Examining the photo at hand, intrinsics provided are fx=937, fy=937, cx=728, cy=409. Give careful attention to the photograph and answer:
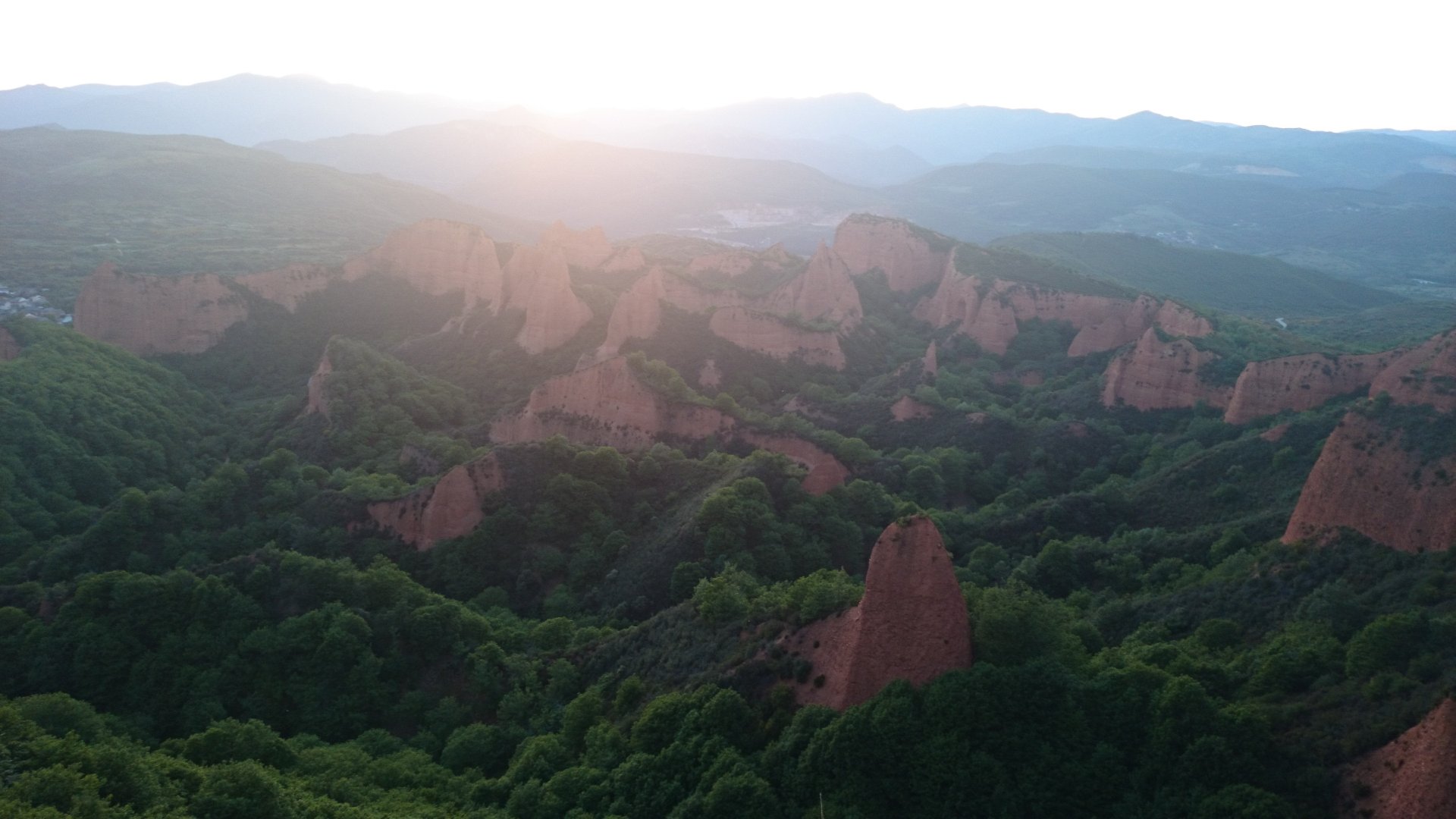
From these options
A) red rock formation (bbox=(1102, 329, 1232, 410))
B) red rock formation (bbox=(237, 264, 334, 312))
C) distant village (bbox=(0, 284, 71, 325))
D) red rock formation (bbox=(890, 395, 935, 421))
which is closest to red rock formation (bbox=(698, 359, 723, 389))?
red rock formation (bbox=(890, 395, 935, 421))

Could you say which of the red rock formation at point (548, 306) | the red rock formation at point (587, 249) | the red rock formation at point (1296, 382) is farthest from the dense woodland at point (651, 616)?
the red rock formation at point (587, 249)

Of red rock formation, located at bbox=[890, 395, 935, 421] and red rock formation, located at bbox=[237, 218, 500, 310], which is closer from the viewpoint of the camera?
red rock formation, located at bbox=[890, 395, 935, 421]

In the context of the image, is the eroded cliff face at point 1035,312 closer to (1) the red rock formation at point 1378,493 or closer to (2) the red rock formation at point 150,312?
(1) the red rock formation at point 1378,493

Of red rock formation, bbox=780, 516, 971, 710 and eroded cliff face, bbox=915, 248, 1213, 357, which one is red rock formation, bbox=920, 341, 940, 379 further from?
red rock formation, bbox=780, 516, 971, 710

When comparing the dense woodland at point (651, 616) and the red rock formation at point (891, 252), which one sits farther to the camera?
the red rock formation at point (891, 252)

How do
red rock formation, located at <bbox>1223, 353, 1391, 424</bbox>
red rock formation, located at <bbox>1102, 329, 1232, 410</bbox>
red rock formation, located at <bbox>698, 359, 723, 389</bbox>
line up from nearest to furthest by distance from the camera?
red rock formation, located at <bbox>1223, 353, 1391, 424</bbox>, red rock formation, located at <bbox>1102, 329, 1232, 410</bbox>, red rock formation, located at <bbox>698, 359, 723, 389</bbox>

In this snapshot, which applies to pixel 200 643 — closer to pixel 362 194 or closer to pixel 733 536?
pixel 733 536

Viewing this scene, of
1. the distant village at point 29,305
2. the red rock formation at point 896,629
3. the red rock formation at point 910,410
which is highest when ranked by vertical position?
the red rock formation at point 896,629
